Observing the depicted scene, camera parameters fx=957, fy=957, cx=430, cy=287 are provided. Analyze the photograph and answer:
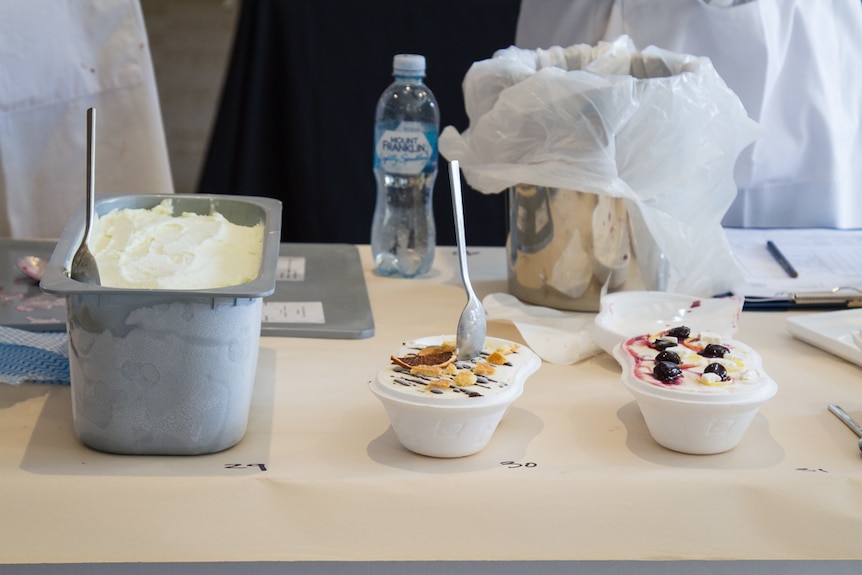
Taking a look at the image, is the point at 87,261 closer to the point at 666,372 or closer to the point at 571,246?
the point at 666,372

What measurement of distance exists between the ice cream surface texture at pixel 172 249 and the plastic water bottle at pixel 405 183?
0.39m

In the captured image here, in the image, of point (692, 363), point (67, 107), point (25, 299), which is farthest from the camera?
point (67, 107)

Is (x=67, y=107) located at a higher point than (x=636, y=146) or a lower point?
lower

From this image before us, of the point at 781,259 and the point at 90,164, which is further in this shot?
the point at 781,259

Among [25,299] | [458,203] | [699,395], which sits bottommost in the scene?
[25,299]

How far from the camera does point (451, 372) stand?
2.55 feet

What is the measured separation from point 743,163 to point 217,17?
266cm

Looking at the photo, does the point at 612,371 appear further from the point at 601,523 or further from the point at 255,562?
the point at 255,562

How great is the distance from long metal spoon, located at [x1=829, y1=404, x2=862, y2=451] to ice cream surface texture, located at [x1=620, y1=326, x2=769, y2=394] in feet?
0.36

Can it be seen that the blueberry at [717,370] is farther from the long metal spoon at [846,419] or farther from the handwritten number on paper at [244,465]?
the handwritten number on paper at [244,465]

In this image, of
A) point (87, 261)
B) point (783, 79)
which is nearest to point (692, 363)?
point (87, 261)

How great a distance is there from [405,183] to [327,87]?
0.87 m

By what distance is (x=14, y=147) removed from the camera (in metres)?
1.71

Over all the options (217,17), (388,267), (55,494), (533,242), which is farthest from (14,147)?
(217,17)
